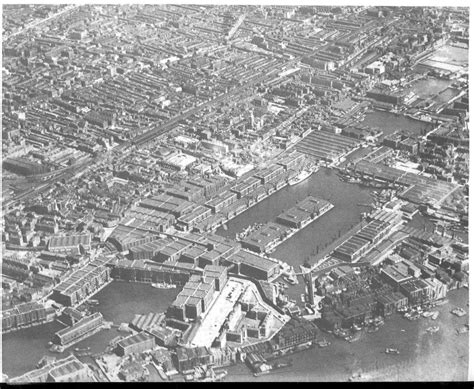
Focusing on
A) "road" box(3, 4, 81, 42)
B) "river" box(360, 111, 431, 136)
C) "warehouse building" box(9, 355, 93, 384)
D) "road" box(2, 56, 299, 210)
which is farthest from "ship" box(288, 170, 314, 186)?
"warehouse building" box(9, 355, 93, 384)

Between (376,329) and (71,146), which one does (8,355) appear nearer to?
(376,329)

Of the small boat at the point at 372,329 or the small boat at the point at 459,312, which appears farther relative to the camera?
the small boat at the point at 459,312

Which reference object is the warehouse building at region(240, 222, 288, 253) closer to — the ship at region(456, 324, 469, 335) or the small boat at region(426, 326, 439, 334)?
the small boat at region(426, 326, 439, 334)

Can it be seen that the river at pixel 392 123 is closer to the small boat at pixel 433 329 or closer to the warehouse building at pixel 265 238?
the warehouse building at pixel 265 238

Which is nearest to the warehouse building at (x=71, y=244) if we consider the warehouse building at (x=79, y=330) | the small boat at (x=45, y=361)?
the warehouse building at (x=79, y=330)

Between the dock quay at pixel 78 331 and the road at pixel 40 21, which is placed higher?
the road at pixel 40 21

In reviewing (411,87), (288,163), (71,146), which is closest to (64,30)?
(71,146)
